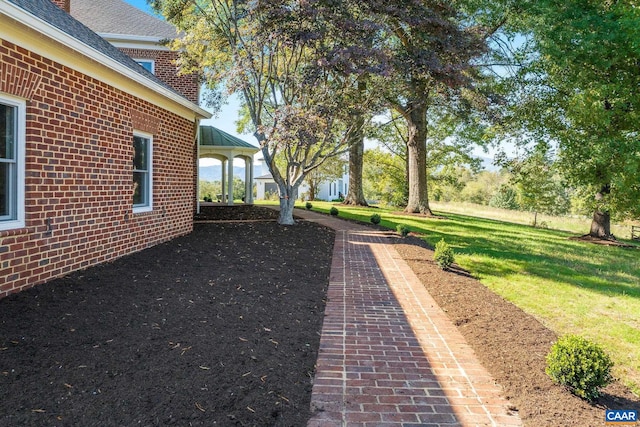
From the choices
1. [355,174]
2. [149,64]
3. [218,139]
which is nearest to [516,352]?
[149,64]

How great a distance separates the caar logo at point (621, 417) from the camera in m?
2.95

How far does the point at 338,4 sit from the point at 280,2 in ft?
4.31

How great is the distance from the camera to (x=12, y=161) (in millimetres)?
4891

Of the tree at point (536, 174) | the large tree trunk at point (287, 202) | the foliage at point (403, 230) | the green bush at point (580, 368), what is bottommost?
the green bush at point (580, 368)

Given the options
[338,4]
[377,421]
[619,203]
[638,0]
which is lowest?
[377,421]

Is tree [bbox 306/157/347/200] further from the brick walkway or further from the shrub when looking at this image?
the brick walkway

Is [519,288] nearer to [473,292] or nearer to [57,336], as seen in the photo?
[473,292]

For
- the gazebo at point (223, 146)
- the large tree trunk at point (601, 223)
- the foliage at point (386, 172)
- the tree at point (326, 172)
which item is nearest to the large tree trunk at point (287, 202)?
the gazebo at point (223, 146)

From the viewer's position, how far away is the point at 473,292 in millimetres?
6332

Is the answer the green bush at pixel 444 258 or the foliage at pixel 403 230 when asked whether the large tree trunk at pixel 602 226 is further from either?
the green bush at pixel 444 258

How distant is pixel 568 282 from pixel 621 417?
16.6 ft

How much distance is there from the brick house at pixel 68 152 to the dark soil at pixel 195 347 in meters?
0.50

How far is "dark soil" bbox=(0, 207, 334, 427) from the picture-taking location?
9.24 feet

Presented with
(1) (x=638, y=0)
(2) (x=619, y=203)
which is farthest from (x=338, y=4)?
(2) (x=619, y=203)
